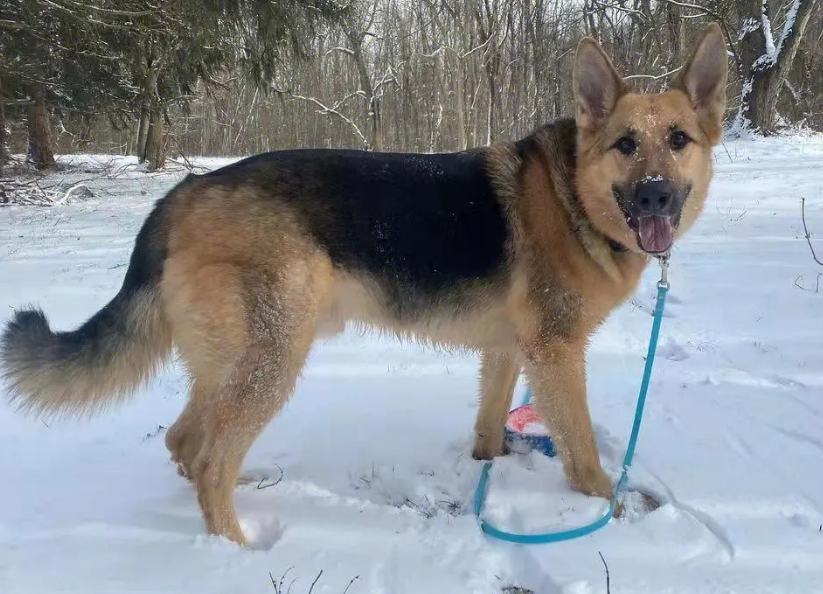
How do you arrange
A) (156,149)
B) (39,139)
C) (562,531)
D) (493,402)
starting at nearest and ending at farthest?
1. (562,531)
2. (493,402)
3. (39,139)
4. (156,149)

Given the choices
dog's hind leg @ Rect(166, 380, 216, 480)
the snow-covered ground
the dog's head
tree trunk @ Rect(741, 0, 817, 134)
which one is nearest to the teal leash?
the snow-covered ground

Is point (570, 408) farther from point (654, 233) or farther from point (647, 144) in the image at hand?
point (647, 144)

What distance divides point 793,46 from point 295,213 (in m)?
17.2

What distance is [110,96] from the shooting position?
14.8 m

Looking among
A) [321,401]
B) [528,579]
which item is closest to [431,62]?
[321,401]

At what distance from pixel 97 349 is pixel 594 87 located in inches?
112

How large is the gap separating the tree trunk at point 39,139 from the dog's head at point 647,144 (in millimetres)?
19305

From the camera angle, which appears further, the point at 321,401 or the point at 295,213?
the point at 321,401

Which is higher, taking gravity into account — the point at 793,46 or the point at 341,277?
the point at 793,46

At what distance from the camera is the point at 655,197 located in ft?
8.19

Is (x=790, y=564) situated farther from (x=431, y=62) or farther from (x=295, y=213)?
→ (x=431, y=62)

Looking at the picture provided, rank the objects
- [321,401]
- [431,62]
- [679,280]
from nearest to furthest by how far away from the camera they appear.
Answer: [321,401]
[679,280]
[431,62]

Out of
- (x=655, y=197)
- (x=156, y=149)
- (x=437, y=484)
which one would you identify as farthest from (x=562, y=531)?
(x=156, y=149)

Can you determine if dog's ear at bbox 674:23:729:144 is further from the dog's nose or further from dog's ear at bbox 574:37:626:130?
the dog's nose
